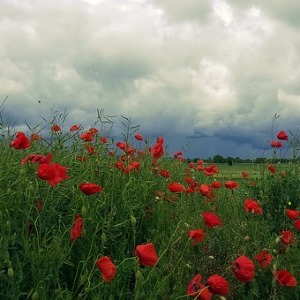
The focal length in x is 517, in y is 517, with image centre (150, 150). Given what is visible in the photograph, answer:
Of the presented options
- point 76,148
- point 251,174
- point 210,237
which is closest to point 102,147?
point 76,148

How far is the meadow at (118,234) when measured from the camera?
292 cm

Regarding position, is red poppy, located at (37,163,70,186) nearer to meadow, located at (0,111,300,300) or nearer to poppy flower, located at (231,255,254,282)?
meadow, located at (0,111,300,300)

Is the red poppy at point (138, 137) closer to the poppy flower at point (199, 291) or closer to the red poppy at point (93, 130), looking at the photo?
the red poppy at point (93, 130)

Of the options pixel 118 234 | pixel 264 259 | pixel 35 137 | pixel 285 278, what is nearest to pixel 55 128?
pixel 35 137

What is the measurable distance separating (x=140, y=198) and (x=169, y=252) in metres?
0.59

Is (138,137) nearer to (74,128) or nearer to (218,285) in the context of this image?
(74,128)

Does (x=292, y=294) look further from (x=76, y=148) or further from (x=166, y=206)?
(x=76, y=148)

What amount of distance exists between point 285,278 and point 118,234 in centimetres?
118

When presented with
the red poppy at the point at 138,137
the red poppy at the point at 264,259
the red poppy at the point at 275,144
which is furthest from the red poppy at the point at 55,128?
the red poppy at the point at 275,144

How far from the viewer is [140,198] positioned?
4.34m

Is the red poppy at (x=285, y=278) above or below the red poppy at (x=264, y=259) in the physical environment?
below

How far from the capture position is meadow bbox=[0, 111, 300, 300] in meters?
2.92

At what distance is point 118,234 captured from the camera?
3668 millimetres

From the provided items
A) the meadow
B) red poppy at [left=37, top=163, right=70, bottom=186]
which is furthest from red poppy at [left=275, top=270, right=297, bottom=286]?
red poppy at [left=37, top=163, right=70, bottom=186]
